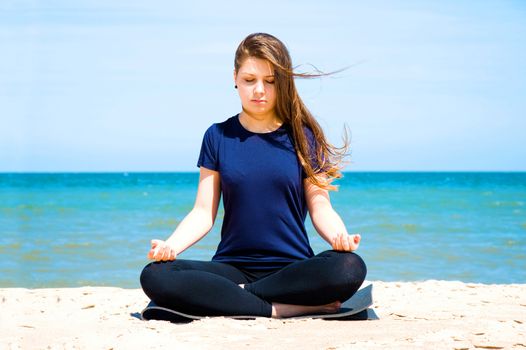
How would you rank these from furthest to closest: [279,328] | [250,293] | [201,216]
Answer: [201,216] < [250,293] < [279,328]

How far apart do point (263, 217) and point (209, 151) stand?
49cm

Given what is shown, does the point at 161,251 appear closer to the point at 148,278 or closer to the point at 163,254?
the point at 163,254

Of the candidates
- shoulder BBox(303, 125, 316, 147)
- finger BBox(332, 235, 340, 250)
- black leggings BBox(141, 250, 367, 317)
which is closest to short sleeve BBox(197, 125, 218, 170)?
shoulder BBox(303, 125, 316, 147)

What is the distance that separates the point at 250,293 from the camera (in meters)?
3.81

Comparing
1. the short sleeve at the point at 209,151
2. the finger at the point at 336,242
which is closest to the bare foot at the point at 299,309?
the finger at the point at 336,242

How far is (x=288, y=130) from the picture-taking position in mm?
4133

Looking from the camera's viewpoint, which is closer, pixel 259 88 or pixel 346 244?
pixel 346 244

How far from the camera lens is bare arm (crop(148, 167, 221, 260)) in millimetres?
3957

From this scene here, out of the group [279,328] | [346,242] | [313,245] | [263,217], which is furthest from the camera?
[313,245]

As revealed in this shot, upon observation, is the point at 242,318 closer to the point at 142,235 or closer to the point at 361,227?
the point at 142,235

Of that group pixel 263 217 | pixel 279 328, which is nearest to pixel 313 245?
pixel 263 217

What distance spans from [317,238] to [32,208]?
12805mm

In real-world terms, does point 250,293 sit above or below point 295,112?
below

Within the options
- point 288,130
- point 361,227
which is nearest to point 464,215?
point 361,227
